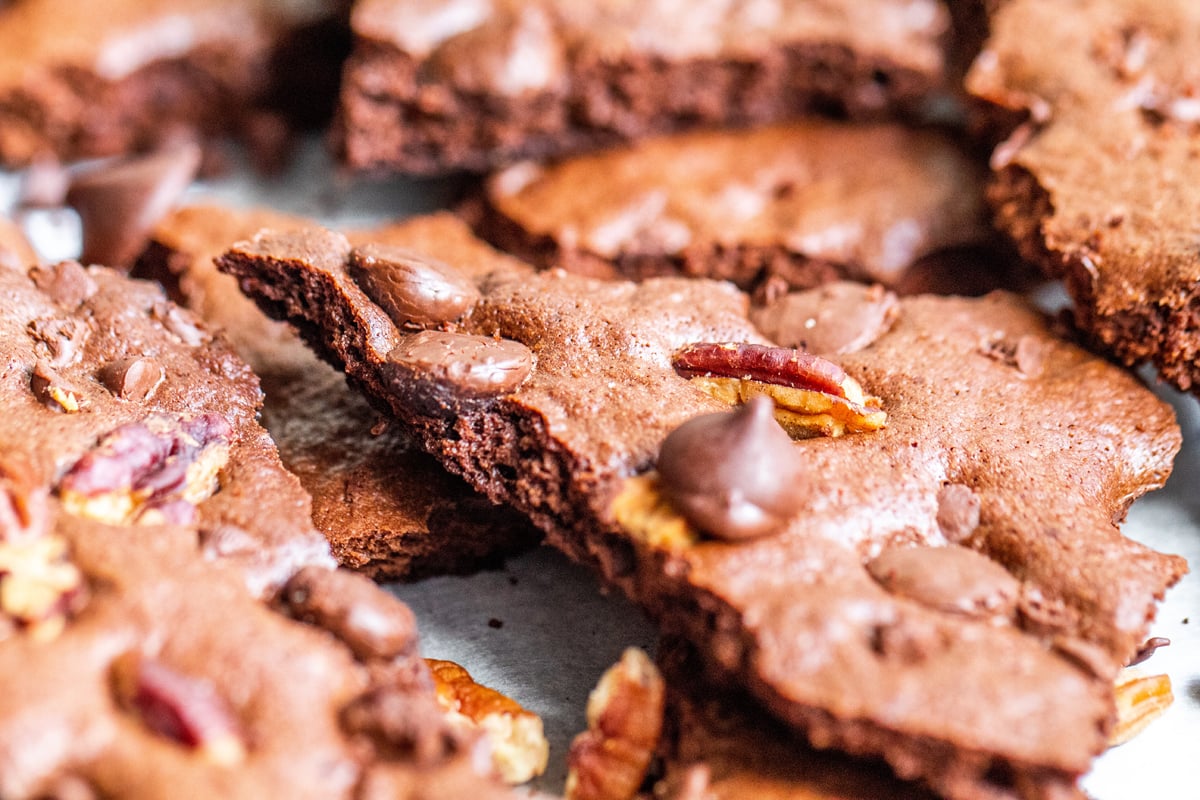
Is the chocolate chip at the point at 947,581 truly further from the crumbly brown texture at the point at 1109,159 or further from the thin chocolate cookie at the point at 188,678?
the crumbly brown texture at the point at 1109,159

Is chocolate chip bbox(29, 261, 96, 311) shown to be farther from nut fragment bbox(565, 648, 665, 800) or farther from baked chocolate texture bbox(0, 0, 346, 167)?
baked chocolate texture bbox(0, 0, 346, 167)

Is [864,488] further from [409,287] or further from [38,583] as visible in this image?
[38,583]

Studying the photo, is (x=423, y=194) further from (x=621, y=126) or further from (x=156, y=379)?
(x=156, y=379)

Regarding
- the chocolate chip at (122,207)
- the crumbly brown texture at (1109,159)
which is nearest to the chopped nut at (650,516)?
the crumbly brown texture at (1109,159)

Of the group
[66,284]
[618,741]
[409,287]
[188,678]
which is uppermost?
[409,287]

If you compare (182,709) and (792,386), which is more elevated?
(792,386)

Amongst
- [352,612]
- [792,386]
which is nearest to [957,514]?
[792,386]
